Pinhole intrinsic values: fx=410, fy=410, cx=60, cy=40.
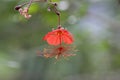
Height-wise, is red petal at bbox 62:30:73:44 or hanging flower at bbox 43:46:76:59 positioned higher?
red petal at bbox 62:30:73:44

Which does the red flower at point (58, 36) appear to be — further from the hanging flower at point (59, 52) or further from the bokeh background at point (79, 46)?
the bokeh background at point (79, 46)

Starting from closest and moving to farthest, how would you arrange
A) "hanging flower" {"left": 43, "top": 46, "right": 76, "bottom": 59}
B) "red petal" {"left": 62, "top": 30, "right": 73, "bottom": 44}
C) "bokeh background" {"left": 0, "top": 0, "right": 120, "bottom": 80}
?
"red petal" {"left": 62, "top": 30, "right": 73, "bottom": 44}, "hanging flower" {"left": 43, "top": 46, "right": 76, "bottom": 59}, "bokeh background" {"left": 0, "top": 0, "right": 120, "bottom": 80}

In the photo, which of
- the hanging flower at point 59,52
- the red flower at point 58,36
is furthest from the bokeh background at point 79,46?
the red flower at point 58,36

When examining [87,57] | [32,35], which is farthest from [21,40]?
[87,57]

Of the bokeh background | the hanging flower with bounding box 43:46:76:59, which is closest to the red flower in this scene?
the hanging flower with bounding box 43:46:76:59

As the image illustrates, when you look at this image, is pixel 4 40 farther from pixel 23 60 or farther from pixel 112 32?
pixel 112 32

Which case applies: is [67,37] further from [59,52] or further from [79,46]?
[79,46]

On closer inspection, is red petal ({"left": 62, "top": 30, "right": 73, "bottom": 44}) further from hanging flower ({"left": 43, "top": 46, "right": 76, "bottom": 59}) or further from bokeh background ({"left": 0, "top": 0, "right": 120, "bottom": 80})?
bokeh background ({"left": 0, "top": 0, "right": 120, "bottom": 80})

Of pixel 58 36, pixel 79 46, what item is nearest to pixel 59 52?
pixel 58 36
